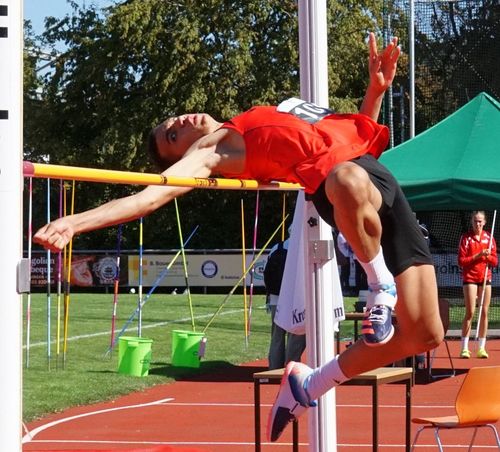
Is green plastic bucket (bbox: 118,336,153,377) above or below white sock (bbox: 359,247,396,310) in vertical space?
below

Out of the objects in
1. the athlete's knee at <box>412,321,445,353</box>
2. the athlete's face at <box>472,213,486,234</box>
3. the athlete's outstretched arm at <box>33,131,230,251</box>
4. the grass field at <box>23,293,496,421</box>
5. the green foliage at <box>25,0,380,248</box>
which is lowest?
the grass field at <box>23,293,496,421</box>

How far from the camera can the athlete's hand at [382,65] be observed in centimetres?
574

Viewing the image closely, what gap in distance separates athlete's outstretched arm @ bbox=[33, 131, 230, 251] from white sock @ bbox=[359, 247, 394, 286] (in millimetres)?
772

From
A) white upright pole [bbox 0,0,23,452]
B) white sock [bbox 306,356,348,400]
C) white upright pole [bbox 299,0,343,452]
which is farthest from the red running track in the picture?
white upright pole [bbox 0,0,23,452]

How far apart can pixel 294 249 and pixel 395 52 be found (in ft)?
12.8

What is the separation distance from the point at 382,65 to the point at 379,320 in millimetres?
1531

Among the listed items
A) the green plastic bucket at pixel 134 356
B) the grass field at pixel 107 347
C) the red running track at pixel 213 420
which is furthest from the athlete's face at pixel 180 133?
the green plastic bucket at pixel 134 356

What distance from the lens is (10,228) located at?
419 cm

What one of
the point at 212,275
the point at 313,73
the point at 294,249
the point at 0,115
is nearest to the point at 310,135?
the point at 313,73

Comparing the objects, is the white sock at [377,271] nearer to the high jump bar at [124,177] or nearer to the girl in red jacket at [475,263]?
the high jump bar at [124,177]

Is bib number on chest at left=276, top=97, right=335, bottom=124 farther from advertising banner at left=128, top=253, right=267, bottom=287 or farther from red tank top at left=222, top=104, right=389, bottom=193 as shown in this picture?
advertising banner at left=128, top=253, right=267, bottom=287

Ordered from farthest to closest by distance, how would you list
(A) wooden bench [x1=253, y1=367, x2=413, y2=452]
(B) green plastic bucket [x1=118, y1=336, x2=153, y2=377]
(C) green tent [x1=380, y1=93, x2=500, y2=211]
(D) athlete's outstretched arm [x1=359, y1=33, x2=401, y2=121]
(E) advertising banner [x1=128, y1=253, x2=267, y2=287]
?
(E) advertising banner [x1=128, y1=253, x2=267, y2=287], (B) green plastic bucket [x1=118, y1=336, x2=153, y2=377], (C) green tent [x1=380, y1=93, x2=500, y2=211], (A) wooden bench [x1=253, y1=367, x2=413, y2=452], (D) athlete's outstretched arm [x1=359, y1=33, x2=401, y2=121]

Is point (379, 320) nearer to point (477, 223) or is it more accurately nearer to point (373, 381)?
point (373, 381)

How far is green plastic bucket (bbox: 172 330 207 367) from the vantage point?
1406 centimetres
